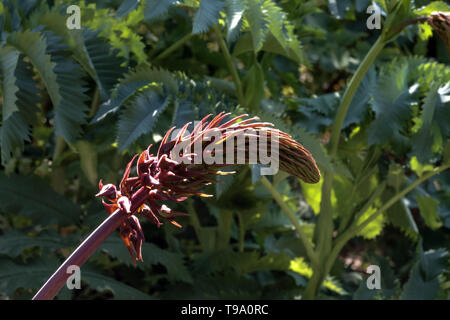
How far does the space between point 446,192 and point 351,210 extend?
37 centimetres

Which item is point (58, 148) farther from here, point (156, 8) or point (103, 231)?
point (103, 231)

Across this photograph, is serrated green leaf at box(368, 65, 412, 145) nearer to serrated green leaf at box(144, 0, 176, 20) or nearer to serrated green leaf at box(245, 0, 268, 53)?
serrated green leaf at box(245, 0, 268, 53)

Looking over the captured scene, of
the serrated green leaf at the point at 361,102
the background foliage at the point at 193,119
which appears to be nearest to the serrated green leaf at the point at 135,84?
the background foliage at the point at 193,119

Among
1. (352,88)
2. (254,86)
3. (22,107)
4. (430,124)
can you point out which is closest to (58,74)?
(22,107)

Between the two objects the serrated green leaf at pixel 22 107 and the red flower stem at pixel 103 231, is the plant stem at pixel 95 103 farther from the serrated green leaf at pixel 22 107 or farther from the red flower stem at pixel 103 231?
the red flower stem at pixel 103 231

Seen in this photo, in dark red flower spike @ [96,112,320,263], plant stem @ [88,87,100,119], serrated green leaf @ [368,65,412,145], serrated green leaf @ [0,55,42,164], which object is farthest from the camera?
plant stem @ [88,87,100,119]

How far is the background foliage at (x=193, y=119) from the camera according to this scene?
3.59 ft

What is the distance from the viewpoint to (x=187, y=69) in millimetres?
1541

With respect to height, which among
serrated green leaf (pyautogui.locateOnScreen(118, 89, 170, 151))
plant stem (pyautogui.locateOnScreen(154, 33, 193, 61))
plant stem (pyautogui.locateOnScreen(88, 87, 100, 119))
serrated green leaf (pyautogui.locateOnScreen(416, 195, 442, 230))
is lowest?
serrated green leaf (pyautogui.locateOnScreen(416, 195, 442, 230))

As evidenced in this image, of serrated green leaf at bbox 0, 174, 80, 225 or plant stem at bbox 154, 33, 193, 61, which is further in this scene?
plant stem at bbox 154, 33, 193, 61

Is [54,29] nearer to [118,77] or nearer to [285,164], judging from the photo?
[118,77]

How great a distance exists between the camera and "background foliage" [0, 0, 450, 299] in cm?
110

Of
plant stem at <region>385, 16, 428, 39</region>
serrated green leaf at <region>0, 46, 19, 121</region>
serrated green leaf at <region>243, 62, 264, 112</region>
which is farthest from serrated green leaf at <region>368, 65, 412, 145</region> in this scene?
serrated green leaf at <region>0, 46, 19, 121</region>

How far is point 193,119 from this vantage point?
1.07m
